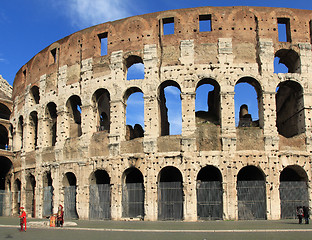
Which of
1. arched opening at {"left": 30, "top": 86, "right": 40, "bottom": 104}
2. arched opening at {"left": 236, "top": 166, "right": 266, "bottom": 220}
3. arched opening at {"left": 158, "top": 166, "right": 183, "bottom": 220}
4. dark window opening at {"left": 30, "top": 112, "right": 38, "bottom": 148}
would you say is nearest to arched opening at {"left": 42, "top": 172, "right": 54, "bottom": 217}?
dark window opening at {"left": 30, "top": 112, "right": 38, "bottom": 148}

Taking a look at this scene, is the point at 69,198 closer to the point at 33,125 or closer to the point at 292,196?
the point at 33,125

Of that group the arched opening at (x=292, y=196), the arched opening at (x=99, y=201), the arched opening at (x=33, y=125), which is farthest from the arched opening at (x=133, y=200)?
the arched opening at (x=33, y=125)

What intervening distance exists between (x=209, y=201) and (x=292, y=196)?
3.88 metres

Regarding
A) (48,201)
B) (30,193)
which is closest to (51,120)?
(30,193)

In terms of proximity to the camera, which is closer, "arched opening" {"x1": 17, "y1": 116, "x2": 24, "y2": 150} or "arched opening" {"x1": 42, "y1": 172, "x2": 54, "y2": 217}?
"arched opening" {"x1": 42, "y1": 172, "x2": 54, "y2": 217}

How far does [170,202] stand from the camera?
17109 mm

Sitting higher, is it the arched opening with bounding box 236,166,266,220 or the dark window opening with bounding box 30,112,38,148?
the dark window opening with bounding box 30,112,38,148

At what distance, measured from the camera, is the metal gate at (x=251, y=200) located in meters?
16.6

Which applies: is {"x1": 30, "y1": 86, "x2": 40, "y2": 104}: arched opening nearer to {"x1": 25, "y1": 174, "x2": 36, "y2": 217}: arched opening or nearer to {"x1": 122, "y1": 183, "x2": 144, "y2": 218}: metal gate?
{"x1": 25, "y1": 174, "x2": 36, "y2": 217}: arched opening

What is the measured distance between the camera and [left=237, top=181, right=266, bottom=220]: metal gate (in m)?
16.6

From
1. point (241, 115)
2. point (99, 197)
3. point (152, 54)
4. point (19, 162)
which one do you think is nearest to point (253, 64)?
point (152, 54)

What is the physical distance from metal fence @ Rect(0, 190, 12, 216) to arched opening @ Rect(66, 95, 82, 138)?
24.2 feet

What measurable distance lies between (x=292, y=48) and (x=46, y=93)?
14.2m

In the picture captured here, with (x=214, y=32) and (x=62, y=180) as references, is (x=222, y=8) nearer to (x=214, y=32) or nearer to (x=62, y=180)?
(x=214, y=32)
